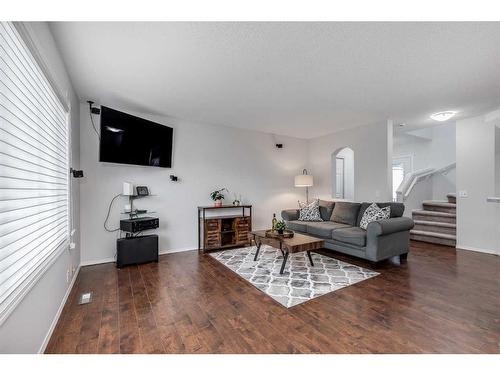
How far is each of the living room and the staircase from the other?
0.12 feet

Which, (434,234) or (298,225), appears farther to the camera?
(434,234)

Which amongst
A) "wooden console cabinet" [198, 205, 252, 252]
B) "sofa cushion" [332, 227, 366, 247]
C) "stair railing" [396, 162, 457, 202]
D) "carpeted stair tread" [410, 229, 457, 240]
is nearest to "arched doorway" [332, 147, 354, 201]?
"stair railing" [396, 162, 457, 202]

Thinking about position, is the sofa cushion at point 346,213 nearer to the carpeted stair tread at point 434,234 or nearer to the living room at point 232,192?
the living room at point 232,192

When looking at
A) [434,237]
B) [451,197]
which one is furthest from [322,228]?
[451,197]

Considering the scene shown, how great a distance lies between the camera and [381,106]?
3.71 metres

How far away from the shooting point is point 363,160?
488cm

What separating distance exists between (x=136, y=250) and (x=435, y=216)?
5838mm

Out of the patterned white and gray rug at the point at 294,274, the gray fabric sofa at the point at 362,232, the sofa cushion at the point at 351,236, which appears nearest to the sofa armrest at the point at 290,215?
the gray fabric sofa at the point at 362,232

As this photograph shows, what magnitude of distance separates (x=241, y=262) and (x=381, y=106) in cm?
324

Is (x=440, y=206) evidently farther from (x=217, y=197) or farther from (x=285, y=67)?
(x=285, y=67)

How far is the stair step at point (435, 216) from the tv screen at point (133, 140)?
5.34m

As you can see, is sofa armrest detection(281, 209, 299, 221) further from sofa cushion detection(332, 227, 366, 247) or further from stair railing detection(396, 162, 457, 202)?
stair railing detection(396, 162, 457, 202)

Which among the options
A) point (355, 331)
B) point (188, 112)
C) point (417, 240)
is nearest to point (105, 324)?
point (355, 331)

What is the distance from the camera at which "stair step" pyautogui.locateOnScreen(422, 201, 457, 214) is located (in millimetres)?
5094
